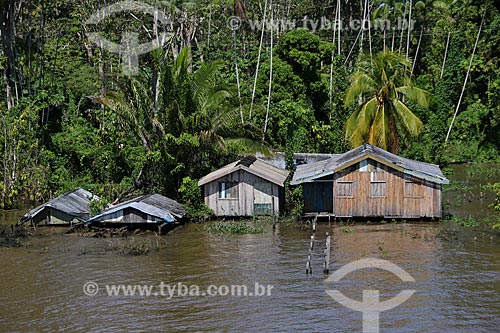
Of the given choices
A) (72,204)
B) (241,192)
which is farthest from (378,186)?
(72,204)

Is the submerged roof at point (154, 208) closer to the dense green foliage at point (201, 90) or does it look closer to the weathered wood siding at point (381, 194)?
the dense green foliage at point (201, 90)

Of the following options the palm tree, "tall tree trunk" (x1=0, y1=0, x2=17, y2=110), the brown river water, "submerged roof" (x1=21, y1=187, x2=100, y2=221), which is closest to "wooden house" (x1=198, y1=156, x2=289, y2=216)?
the brown river water

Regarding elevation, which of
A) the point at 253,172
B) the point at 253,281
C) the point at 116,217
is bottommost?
the point at 253,281

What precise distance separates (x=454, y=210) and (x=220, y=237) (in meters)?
7.81

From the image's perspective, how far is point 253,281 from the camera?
15.6 metres

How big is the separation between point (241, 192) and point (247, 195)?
0.20m

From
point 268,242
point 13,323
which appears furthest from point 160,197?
point 13,323

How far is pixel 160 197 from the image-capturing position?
22.7 metres

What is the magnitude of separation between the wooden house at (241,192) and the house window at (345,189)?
168 centimetres

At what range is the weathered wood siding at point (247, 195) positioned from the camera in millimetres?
22234

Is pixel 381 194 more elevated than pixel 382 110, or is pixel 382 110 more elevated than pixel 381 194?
pixel 382 110

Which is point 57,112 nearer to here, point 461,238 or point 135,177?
point 135,177

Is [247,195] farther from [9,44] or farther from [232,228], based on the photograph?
[9,44]

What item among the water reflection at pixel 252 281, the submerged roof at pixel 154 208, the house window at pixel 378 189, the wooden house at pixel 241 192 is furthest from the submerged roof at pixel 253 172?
the house window at pixel 378 189
